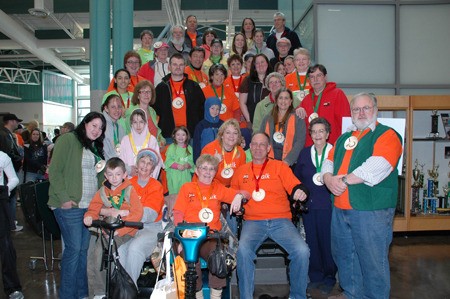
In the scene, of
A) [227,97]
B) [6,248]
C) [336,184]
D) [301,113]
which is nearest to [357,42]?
[227,97]

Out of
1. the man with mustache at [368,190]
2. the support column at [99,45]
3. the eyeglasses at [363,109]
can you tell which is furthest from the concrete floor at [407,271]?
the support column at [99,45]

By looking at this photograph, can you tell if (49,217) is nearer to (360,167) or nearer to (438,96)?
(360,167)

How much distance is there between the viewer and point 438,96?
21.4 ft

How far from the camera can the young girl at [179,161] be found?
15.7 ft

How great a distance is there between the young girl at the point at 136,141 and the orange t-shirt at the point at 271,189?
3.66 ft

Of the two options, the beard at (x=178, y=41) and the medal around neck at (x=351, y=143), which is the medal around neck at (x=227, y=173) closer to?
the medal around neck at (x=351, y=143)

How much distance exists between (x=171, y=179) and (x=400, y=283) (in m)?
2.88

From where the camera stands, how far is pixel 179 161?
15.9ft

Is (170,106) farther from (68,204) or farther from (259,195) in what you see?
(68,204)

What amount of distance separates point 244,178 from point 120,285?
5.48 ft

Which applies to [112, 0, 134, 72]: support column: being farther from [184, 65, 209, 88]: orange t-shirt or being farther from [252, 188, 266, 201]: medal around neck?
[252, 188, 266, 201]: medal around neck

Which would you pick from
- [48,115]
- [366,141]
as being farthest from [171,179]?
[48,115]

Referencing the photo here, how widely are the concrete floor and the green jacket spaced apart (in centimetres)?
142

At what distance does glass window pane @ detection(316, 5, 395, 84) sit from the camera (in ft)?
22.1
